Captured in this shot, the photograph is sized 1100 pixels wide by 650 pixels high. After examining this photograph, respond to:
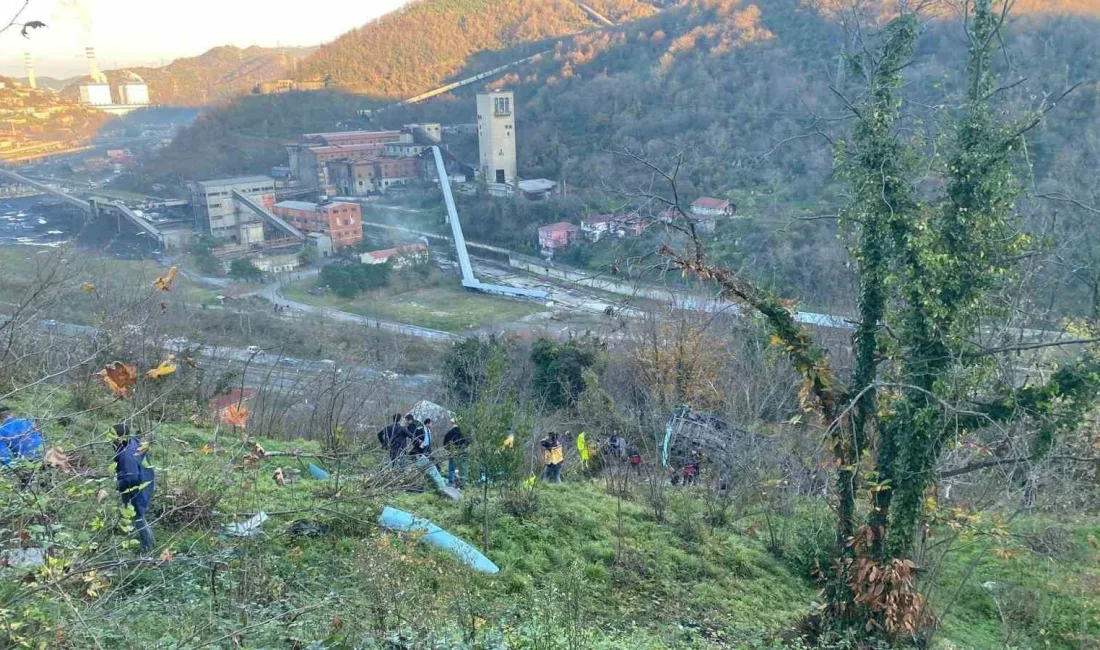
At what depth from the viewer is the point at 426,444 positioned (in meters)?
5.69

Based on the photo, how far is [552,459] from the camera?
6.64m

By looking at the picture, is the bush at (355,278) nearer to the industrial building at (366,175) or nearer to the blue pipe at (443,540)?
the industrial building at (366,175)

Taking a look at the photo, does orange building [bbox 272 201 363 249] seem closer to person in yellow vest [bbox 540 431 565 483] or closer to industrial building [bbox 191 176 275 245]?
industrial building [bbox 191 176 275 245]

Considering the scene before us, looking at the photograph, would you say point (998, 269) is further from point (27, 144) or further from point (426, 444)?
point (27, 144)

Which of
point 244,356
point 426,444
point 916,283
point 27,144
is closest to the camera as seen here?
point 916,283

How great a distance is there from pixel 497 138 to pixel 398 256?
1340 cm

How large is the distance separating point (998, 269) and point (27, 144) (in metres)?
44.5

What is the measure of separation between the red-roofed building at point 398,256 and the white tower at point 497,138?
33.7 feet

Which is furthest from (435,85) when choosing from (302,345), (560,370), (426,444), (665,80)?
(426,444)

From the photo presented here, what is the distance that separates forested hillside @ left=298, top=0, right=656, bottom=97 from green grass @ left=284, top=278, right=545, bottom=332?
32195mm

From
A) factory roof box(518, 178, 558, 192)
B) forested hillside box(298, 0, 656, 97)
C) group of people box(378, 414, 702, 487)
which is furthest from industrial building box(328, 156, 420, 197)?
group of people box(378, 414, 702, 487)

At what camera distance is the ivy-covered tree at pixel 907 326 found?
3.90 metres

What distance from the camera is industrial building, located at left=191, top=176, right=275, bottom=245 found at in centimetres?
3178

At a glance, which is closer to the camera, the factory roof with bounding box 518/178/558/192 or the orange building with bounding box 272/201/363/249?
the orange building with bounding box 272/201/363/249
